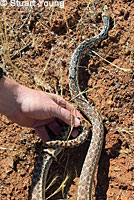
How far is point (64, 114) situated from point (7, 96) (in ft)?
2.46

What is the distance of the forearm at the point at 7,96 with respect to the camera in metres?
3.05

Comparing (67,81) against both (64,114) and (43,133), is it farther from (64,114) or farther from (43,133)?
(43,133)

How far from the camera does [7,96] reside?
306 centimetres

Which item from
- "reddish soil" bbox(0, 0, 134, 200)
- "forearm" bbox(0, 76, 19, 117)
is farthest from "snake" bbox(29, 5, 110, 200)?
"forearm" bbox(0, 76, 19, 117)

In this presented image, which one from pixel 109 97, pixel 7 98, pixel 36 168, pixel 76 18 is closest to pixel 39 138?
Answer: pixel 36 168

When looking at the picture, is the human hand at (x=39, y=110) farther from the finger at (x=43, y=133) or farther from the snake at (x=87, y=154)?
the snake at (x=87, y=154)

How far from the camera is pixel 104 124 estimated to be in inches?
134

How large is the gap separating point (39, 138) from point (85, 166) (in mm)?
815

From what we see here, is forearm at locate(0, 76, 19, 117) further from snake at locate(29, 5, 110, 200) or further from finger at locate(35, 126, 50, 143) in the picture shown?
snake at locate(29, 5, 110, 200)

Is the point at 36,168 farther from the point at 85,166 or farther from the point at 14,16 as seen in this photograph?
the point at 14,16

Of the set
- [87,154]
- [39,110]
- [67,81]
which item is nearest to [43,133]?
[39,110]

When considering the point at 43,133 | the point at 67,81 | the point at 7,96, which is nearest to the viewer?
the point at 7,96

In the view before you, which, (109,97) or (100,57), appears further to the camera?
(100,57)

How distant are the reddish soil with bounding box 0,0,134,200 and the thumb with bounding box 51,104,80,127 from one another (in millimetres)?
386
